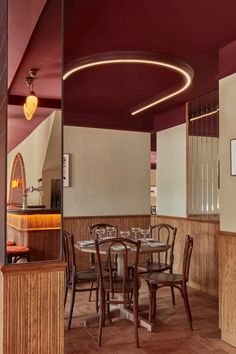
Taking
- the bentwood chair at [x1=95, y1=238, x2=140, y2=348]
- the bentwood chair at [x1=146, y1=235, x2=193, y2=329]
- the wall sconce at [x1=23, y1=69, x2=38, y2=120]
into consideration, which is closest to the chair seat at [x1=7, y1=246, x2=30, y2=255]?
the bentwood chair at [x1=95, y1=238, x2=140, y2=348]

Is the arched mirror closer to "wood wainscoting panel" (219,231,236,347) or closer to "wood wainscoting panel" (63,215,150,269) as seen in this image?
"wood wainscoting panel" (63,215,150,269)

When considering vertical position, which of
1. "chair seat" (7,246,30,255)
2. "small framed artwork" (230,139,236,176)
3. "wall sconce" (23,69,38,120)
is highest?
"wall sconce" (23,69,38,120)

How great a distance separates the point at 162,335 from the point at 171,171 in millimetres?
3212

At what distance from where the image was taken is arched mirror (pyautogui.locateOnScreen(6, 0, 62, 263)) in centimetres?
275

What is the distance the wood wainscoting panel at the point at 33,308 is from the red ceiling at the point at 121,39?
4.27 feet

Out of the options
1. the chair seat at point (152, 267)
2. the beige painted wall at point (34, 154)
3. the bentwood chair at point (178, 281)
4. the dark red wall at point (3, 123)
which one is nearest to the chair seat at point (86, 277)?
the bentwood chair at point (178, 281)

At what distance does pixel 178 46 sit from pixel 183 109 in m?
2.31

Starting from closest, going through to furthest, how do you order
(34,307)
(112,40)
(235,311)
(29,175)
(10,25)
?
(34,307) → (10,25) → (235,311) → (112,40) → (29,175)

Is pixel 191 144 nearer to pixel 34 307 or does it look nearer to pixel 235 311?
pixel 235 311

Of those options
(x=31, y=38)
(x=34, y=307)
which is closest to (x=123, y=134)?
(x=31, y=38)

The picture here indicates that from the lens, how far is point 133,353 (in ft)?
10.6

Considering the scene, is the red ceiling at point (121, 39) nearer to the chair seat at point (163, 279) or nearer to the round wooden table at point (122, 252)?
the round wooden table at point (122, 252)

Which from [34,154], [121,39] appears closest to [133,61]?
[121,39]

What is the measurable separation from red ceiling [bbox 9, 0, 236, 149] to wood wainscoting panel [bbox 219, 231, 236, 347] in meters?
1.88
